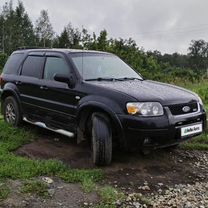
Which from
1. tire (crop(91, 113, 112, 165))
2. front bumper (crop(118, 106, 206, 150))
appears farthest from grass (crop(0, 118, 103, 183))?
front bumper (crop(118, 106, 206, 150))

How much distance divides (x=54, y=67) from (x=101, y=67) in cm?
82

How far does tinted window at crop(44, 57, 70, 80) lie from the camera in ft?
21.4

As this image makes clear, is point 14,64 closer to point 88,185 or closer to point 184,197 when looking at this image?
point 88,185

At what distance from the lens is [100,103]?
18.2 feet

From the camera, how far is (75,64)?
6.37m

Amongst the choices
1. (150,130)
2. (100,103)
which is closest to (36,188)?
(100,103)

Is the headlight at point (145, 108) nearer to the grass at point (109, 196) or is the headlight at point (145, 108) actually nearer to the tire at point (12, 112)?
the grass at point (109, 196)

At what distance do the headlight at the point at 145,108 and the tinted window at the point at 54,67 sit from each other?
156cm

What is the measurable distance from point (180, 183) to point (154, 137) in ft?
2.26

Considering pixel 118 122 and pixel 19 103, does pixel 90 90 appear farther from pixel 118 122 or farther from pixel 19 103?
pixel 19 103

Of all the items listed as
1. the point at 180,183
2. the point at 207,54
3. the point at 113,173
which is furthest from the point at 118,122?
the point at 207,54

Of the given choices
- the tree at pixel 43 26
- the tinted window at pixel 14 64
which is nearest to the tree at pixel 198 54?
the tree at pixel 43 26

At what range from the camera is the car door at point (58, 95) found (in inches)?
243

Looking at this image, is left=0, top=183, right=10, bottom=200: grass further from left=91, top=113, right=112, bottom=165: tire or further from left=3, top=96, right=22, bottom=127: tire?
left=3, top=96, right=22, bottom=127: tire
